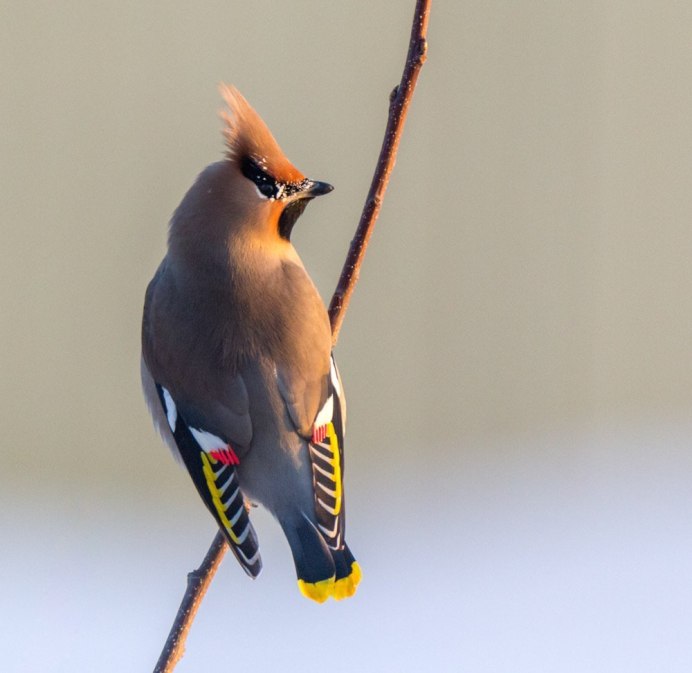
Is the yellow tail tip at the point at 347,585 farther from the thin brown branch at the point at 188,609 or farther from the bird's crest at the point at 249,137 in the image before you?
the bird's crest at the point at 249,137

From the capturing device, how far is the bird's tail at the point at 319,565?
2.61m

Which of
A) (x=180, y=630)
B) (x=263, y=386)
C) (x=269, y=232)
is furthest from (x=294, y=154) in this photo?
(x=180, y=630)

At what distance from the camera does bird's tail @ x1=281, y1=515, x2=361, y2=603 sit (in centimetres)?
261

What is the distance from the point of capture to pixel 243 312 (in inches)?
110

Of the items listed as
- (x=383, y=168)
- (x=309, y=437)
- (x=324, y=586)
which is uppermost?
(x=383, y=168)

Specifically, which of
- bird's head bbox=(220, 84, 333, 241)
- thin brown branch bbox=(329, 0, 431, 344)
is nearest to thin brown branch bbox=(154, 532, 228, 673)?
thin brown branch bbox=(329, 0, 431, 344)

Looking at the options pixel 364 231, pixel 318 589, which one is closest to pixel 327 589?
pixel 318 589

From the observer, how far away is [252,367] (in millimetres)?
2773

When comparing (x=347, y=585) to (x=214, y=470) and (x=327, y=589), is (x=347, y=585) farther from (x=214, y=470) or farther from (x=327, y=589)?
(x=214, y=470)

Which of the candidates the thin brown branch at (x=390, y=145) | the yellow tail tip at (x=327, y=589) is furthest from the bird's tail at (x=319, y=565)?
the thin brown branch at (x=390, y=145)

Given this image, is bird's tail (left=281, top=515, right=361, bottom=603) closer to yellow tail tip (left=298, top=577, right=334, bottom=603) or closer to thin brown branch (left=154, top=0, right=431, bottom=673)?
yellow tail tip (left=298, top=577, right=334, bottom=603)

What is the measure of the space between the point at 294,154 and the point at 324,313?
1632mm

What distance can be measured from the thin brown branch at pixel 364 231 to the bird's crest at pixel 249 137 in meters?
0.30

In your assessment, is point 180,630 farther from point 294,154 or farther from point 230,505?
point 294,154
